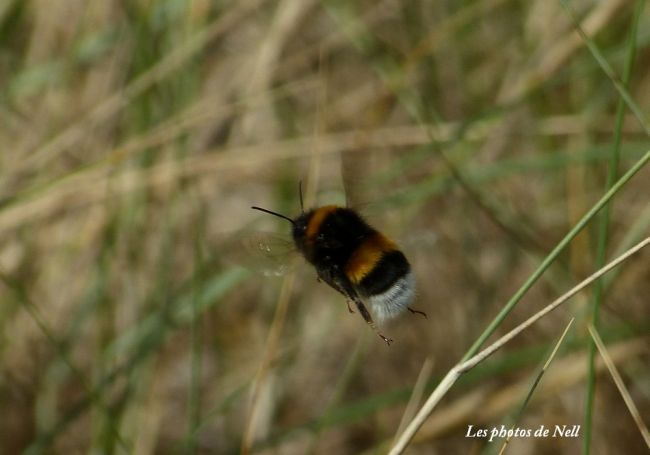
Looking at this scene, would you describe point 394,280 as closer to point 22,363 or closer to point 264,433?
point 264,433

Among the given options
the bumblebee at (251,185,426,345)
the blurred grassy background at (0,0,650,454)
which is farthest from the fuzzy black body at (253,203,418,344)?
the blurred grassy background at (0,0,650,454)

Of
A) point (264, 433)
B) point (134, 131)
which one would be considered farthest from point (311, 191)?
point (264, 433)

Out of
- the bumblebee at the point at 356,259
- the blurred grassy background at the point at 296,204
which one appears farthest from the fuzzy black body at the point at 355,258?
the blurred grassy background at the point at 296,204

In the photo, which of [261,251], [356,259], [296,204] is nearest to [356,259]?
[356,259]

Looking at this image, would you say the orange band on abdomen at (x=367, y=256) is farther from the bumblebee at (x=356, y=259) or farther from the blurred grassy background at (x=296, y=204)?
the blurred grassy background at (x=296, y=204)

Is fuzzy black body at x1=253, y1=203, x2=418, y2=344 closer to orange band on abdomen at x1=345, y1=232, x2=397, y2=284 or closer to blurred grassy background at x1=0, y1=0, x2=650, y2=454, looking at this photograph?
orange band on abdomen at x1=345, y1=232, x2=397, y2=284

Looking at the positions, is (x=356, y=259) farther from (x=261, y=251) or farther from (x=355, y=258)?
(x=261, y=251)

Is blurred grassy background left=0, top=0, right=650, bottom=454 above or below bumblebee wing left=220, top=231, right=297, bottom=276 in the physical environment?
below
